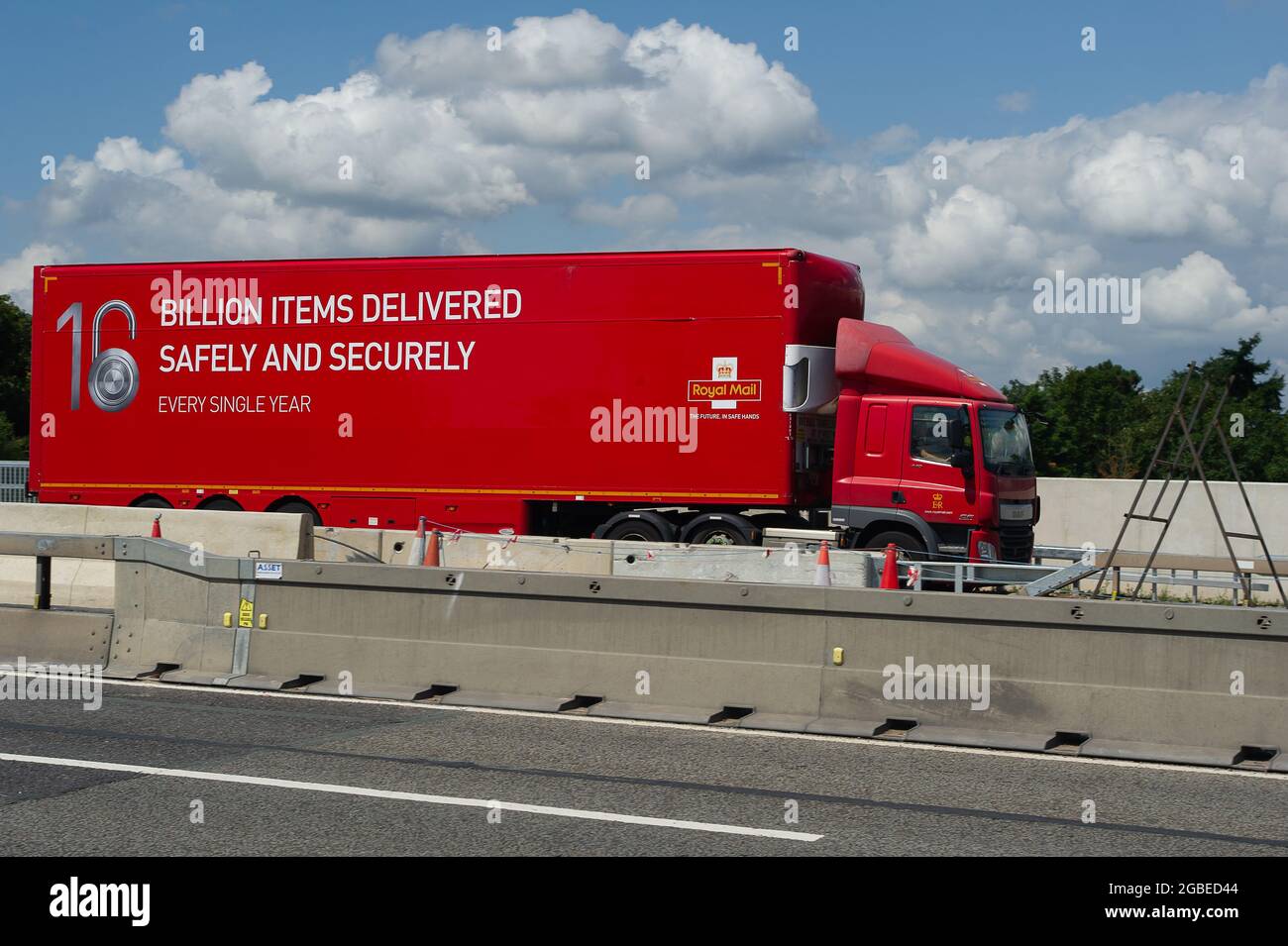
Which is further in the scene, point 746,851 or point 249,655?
point 249,655

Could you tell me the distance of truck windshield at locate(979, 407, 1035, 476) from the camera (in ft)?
56.3

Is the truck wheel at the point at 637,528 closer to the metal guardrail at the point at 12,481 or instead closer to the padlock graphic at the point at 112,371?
the padlock graphic at the point at 112,371

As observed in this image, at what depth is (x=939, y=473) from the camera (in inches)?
673

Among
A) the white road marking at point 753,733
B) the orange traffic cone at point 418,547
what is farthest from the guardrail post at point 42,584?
the orange traffic cone at point 418,547

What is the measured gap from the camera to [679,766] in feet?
27.7

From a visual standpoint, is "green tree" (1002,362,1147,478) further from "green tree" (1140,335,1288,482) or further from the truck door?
the truck door

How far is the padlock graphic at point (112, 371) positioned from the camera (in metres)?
20.9

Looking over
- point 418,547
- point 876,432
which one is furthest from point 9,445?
point 876,432

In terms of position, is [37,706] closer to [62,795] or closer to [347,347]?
[62,795]

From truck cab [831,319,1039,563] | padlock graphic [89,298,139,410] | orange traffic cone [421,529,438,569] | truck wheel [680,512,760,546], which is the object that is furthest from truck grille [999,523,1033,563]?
padlock graphic [89,298,139,410]

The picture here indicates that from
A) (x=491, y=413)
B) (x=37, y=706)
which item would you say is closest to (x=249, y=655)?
(x=37, y=706)

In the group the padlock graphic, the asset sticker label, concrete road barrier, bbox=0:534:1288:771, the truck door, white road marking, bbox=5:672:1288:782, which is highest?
the padlock graphic

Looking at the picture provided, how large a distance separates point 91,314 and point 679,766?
15.5 meters

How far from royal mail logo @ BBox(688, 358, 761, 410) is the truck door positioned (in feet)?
6.38
